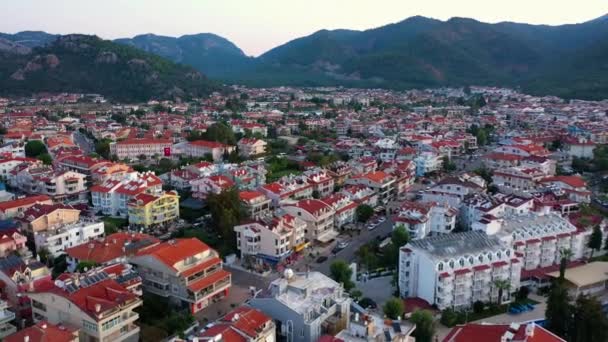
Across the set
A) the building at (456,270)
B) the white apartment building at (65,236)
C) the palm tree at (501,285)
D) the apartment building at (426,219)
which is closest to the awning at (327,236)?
the apartment building at (426,219)

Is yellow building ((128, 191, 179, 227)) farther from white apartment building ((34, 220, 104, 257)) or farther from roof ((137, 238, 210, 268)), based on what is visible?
roof ((137, 238, 210, 268))

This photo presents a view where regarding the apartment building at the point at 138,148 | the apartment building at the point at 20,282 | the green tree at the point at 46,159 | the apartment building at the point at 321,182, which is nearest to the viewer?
the apartment building at the point at 20,282

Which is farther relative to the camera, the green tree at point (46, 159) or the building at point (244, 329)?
the green tree at point (46, 159)

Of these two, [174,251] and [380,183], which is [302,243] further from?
[380,183]

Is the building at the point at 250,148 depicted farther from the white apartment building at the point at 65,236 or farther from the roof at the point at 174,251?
the roof at the point at 174,251

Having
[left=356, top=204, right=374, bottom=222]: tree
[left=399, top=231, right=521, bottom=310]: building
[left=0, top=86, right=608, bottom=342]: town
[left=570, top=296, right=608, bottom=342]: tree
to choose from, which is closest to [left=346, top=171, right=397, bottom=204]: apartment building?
[left=0, top=86, right=608, bottom=342]: town

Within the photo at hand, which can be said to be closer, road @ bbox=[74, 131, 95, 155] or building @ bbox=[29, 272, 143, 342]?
building @ bbox=[29, 272, 143, 342]
